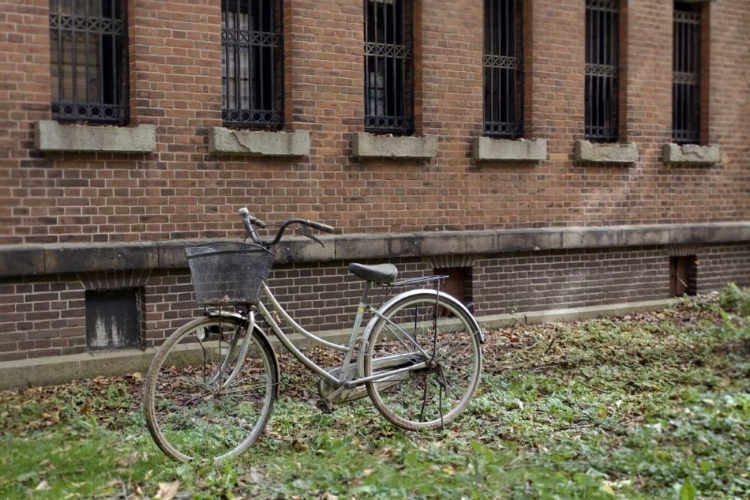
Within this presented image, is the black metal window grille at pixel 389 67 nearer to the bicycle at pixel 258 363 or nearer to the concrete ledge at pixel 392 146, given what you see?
the concrete ledge at pixel 392 146

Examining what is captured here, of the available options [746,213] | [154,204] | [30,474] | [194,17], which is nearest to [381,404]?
[30,474]

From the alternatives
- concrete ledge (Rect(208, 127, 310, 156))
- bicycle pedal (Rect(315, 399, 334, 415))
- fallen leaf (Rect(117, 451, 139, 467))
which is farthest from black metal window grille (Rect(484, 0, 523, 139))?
fallen leaf (Rect(117, 451, 139, 467))

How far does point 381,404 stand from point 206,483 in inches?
54.8

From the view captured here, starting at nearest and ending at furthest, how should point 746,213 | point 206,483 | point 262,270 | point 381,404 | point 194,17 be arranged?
point 206,483
point 262,270
point 381,404
point 194,17
point 746,213

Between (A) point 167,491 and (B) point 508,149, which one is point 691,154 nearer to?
(B) point 508,149

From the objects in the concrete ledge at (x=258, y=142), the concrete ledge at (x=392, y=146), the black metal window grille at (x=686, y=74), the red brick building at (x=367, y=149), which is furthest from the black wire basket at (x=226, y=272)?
the black metal window grille at (x=686, y=74)

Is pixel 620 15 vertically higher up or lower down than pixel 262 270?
higher up

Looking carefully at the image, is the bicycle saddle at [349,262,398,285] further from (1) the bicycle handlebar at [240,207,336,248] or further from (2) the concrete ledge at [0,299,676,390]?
(2) the concrete ledge at [0,299,676,390]

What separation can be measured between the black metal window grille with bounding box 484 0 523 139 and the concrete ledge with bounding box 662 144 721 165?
2.19 metres

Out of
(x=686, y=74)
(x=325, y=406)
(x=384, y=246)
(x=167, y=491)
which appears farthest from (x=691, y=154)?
(x=167, y=491)

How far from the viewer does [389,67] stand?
9.94 meters

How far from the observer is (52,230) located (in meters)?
7.87

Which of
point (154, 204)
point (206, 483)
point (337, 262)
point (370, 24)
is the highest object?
point (370, 24)

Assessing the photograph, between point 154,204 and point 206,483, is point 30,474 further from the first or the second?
point 154,204
